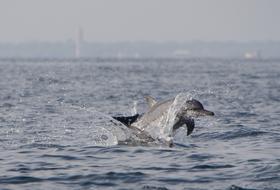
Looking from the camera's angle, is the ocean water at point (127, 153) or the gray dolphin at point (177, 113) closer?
the ocean water at point (127, 153)

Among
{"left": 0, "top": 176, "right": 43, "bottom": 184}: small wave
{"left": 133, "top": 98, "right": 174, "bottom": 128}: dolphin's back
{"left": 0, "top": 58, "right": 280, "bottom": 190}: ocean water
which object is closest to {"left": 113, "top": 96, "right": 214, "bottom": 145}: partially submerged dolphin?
{"left": 133, "top": 98, "right": 174, "bottom": 128}: dolphin's back

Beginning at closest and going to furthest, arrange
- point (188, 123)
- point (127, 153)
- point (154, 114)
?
point (127, 153)
point (188, 123)
point (154, 114)

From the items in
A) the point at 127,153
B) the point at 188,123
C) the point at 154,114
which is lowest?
the point at 127,153

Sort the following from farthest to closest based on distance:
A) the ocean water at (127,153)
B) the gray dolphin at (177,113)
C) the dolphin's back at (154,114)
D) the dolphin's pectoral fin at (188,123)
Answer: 1. the dolphin's back at (154,114)
2. the gray dolphin at (177,113)
3. the dolphin's pectoral fin at (188,123)
4. the ocean water at (127,153)

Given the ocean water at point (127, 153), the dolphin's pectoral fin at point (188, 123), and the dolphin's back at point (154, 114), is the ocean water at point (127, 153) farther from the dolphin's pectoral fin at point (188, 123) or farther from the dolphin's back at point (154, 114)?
the dolphin's back at point (154, 114)

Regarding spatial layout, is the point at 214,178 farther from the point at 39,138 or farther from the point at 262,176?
the point at 39,138

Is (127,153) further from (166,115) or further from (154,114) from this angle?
(154,114)

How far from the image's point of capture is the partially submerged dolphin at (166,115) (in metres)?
22.6

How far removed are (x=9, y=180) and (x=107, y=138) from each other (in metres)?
7.44

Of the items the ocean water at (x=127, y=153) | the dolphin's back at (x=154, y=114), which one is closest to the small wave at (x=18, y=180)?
the ocean water at (x=127, y=153)

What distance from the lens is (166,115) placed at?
74.8 feet

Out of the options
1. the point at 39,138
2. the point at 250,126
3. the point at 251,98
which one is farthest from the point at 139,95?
the point at 39,138

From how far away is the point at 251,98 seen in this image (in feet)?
141

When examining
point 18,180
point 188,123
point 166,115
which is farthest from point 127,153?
point 18,180
